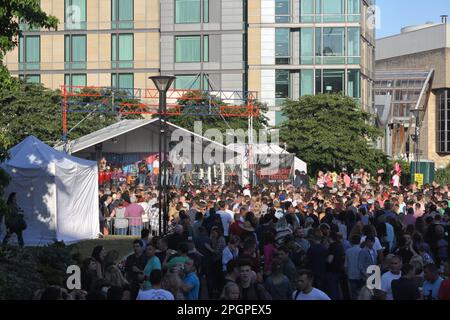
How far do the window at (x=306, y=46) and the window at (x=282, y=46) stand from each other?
34.9 inches

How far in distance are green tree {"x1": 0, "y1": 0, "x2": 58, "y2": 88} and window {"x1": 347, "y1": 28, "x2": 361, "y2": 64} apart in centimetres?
4741

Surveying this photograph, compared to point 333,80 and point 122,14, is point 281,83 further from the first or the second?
point 122,14

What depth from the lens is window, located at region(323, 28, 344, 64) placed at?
207 feet

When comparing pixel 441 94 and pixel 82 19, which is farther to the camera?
pixel 441 94

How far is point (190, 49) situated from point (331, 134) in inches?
692

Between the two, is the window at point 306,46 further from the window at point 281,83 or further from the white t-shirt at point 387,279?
the white t-shirt at point 387,279

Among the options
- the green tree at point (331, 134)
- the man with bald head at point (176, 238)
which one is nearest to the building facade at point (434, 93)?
the green tree at point (331, 134)

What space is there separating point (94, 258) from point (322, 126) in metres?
40.8

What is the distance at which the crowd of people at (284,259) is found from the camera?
11359 mm

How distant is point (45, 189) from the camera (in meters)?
24.7

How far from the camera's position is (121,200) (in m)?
28.5

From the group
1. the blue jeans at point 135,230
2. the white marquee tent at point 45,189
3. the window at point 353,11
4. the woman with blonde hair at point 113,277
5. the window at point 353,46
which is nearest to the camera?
the woman with blonde hair at point 113,277
